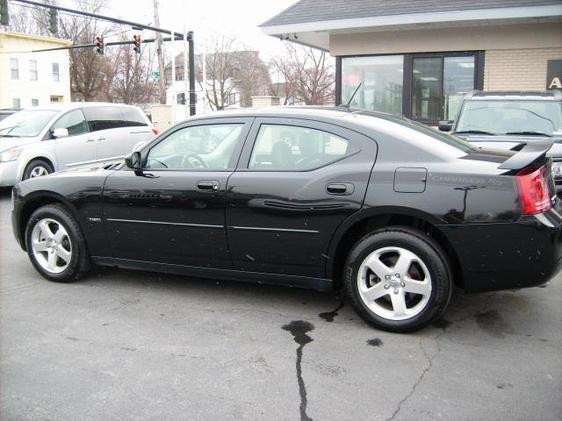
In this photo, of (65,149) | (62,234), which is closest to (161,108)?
(65,149)

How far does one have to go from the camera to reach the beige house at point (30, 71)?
41.7m

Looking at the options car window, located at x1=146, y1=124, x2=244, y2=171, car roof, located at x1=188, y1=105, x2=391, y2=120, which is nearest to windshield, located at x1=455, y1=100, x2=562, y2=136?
car roof, located at x1=188, y1=105, x2=391, y2=120

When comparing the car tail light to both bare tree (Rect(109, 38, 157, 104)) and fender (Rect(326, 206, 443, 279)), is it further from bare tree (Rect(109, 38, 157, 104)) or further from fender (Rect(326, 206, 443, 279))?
bare tree (Rect(109, 38, 157, 104))

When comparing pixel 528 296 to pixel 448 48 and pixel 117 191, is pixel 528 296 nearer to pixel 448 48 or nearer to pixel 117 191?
pixel 117 191

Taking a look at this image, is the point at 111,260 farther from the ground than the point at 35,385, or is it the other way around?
the point at 111,260

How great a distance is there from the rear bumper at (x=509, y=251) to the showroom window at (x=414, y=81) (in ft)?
29.4

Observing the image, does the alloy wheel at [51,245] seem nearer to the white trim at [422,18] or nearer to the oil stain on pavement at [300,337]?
the oil stain on pavement at [300,337]

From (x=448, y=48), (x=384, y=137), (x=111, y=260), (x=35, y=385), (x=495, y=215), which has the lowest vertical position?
(x=35, y=385)

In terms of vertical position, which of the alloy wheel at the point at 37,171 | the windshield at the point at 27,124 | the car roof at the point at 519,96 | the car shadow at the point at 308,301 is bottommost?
the car shadow at the point at 308,301

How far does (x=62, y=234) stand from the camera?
16.5ft

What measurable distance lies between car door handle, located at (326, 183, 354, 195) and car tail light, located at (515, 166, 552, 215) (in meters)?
1.06

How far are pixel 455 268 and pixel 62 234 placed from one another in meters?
3.31

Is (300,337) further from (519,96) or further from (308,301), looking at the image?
(519,96)

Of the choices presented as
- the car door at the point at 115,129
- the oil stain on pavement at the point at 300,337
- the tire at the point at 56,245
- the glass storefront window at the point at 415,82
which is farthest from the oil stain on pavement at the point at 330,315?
the glass storefront window at the point at 415,82
